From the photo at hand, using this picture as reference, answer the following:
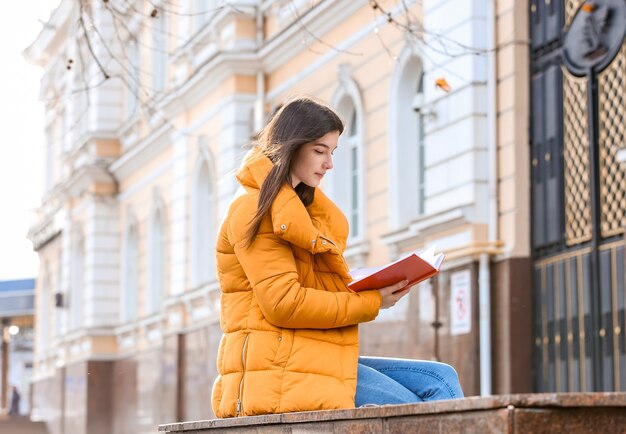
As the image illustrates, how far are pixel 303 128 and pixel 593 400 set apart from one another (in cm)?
209

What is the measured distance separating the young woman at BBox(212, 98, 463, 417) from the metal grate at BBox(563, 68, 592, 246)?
846cm

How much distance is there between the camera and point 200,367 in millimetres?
23828

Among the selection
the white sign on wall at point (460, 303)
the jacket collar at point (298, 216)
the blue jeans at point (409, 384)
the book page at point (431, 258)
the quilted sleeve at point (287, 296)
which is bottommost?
the blue jeans at point (409, 384)

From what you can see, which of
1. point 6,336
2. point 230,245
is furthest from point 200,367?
point 6,336

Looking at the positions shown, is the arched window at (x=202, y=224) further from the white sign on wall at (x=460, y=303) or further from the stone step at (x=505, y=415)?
the stone step at (x=505, y=415)

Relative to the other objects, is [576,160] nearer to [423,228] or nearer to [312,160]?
[423,228]

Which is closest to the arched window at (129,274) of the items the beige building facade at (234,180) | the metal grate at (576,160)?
the beige building facade at (234,180)

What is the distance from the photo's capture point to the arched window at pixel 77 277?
110ft

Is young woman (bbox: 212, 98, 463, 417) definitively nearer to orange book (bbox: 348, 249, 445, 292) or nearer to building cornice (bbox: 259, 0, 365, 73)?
orange book (bbox: 348, 249, 445, 292)

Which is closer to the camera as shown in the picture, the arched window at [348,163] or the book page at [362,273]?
the book page at [362,273]

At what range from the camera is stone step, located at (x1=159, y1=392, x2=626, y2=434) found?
400 cm

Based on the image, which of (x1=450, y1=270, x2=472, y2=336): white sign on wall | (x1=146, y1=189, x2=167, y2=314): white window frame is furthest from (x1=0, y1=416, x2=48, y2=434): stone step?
(x1=450, y1=270, x2=472, y2=336): white sign on wall

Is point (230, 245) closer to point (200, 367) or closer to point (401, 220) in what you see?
point (401, 220)

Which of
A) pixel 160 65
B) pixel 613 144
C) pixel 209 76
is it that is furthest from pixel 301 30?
pixel 160 65
